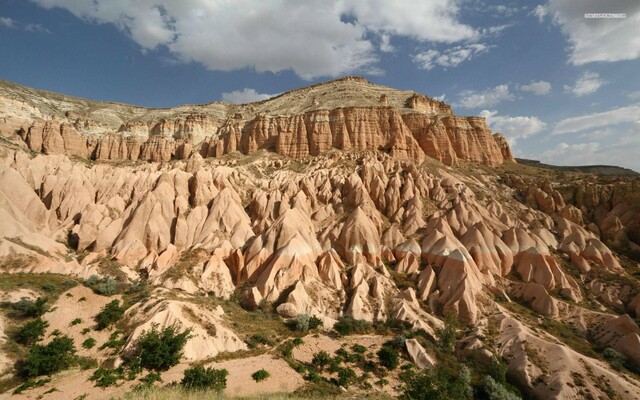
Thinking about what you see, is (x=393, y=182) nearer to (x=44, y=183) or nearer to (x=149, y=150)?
(x=44, y=183)

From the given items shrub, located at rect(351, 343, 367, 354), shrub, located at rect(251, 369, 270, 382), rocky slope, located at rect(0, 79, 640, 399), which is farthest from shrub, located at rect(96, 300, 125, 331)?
shrub, located at rect(351, 343, 367, 354)

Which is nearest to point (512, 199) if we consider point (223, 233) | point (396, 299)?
point (396, 299)

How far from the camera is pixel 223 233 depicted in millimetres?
36406

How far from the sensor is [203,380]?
16469mm

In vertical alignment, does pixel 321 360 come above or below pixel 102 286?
below

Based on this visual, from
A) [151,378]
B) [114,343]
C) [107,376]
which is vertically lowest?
[151,378]

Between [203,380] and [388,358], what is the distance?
11658mm

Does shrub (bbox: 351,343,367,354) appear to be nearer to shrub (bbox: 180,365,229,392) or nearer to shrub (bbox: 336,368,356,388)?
shrub (bbox: 336,368,356,388)

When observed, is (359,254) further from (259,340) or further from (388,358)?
(259,340)

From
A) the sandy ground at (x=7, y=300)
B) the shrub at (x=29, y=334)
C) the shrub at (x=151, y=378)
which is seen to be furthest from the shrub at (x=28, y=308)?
the shrub at (x=151, y=378)

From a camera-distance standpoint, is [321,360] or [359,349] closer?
[321,360]

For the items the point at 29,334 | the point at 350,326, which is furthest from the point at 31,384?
the point at 350,326

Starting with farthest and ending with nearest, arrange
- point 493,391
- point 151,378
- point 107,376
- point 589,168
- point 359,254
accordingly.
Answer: point 589,168
point 359,254
point 493,391
point 151,378
point 107,376

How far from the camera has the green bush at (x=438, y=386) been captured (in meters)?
16.8
